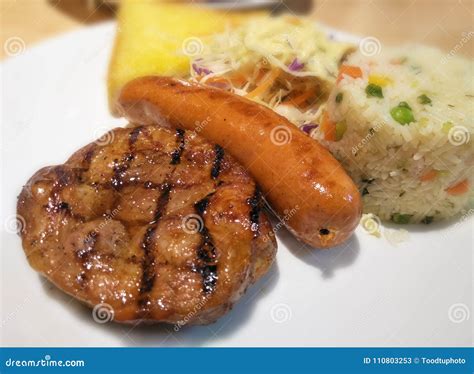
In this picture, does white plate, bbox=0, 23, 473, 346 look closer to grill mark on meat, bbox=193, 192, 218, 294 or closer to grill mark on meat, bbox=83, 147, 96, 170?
grill mark on meat, bbox=193, 192, 218, 294

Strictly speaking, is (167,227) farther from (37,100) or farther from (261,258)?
(37,100)

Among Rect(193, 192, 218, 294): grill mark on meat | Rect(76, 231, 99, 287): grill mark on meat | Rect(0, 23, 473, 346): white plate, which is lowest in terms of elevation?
Rect(0, 23, 473, 346): white plate

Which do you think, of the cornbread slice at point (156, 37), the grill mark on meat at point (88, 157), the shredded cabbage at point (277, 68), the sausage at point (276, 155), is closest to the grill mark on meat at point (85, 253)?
the grill mark on meat at point (88, 157)

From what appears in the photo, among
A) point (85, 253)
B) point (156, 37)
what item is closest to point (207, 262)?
point (85, 253)

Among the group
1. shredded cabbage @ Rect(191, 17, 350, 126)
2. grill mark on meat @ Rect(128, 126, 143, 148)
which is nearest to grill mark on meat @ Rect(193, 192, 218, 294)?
grill mark on meat @ Rect(128, 126, 143, 148)

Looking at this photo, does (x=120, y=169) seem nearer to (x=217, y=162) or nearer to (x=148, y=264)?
(x=217, y=162)
